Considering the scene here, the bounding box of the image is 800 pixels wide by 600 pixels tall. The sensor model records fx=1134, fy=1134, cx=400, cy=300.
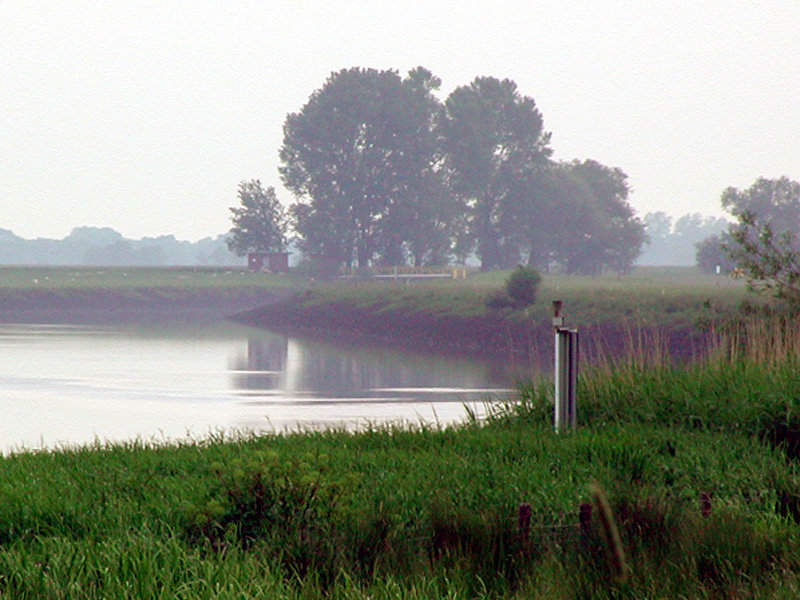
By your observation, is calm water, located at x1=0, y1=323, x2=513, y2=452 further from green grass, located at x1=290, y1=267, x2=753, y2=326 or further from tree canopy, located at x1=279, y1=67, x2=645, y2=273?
tree canopy, located at x1=279, y1=67, x2=645, y2=273

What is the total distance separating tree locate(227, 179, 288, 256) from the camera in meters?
94.1

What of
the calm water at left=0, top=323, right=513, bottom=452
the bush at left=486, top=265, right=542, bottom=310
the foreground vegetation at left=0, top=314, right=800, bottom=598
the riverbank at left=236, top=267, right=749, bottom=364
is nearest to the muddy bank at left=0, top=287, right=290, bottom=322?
the riverbank at left=236, top=267, right=749, bottom=364

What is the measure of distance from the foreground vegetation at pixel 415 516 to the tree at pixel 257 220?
82577mm

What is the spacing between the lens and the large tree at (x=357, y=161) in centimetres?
9050

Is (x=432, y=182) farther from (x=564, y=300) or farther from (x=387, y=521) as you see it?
(x=387, y=521)

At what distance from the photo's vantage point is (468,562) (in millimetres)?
7238

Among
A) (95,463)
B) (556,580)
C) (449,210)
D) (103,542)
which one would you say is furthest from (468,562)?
(449,210)

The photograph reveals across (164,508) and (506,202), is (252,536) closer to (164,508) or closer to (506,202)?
(164,508)

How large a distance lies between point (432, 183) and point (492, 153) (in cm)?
612

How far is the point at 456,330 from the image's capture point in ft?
A: 176

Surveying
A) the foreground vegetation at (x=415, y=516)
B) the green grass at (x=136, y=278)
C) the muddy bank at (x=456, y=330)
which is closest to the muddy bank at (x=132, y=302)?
the green grass at (x=136, y=278)

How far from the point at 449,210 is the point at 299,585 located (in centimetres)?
8417

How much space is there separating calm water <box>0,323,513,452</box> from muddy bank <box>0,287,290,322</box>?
26.5 metres

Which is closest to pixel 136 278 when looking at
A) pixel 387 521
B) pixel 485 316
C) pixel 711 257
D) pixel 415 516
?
pixel 711 257
